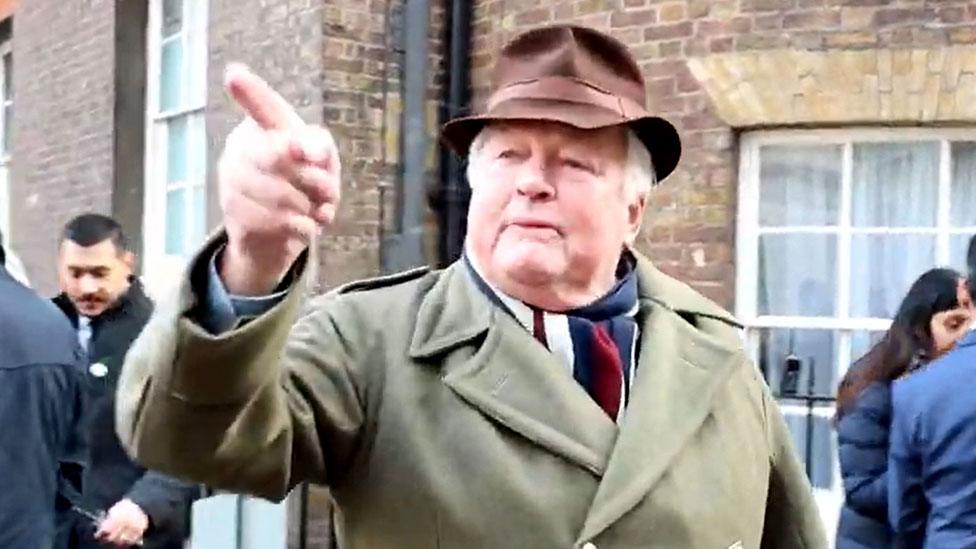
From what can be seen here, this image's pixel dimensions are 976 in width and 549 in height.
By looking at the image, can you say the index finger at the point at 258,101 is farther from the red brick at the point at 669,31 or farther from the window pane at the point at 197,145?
the window pane at the point at 197,145

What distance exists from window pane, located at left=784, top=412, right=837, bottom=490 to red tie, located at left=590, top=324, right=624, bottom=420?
11.6 ft

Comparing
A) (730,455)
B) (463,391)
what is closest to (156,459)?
(463,391)

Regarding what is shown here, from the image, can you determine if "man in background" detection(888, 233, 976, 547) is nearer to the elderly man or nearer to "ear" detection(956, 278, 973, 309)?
"ear" detection(956, 278, 973, 309)

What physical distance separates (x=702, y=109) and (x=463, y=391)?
3.67 metres

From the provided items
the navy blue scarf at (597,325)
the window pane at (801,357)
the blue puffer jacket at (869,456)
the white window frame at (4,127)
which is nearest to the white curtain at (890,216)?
the window pane at (801,357)

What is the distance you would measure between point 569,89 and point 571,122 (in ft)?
0.28

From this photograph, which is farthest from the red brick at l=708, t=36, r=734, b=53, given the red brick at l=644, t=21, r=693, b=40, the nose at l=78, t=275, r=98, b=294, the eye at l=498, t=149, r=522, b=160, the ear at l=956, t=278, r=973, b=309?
the eye at l=498, t=149, r=522, b=160

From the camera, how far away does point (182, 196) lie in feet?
26.4

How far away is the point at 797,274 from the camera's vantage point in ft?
18.2

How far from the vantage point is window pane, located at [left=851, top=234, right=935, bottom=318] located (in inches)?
211

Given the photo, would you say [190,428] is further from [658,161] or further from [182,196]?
[182,196]

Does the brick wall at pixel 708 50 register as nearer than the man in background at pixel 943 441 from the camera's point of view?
No

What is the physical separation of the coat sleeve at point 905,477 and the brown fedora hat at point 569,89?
146 cm

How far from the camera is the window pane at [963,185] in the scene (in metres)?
5.23
